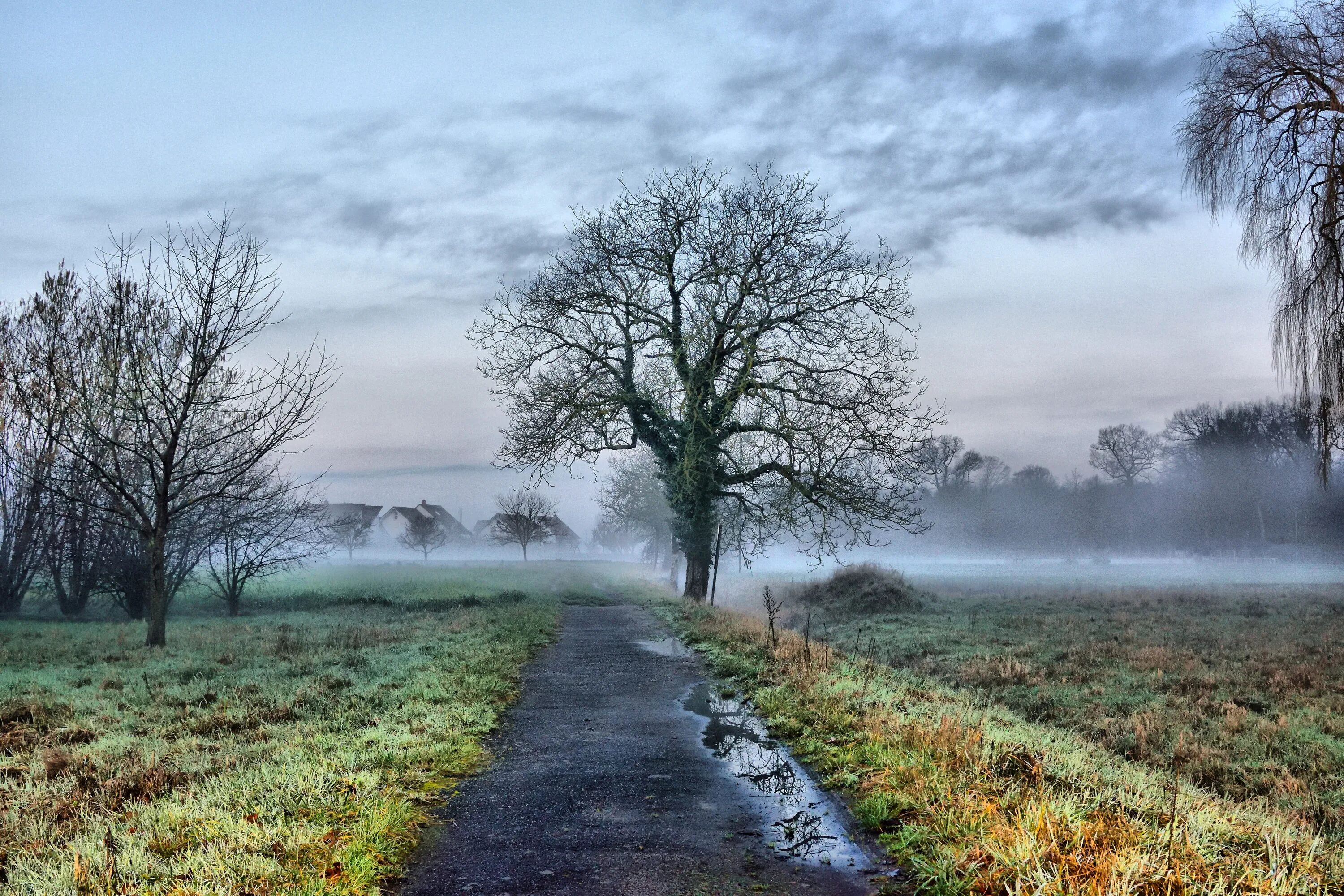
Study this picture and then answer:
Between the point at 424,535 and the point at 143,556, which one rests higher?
the point at 143,556

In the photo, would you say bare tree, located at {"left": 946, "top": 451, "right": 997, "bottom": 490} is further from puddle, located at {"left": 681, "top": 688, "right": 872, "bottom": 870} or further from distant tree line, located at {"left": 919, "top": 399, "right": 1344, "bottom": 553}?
puddle, located at {"left": 681, "top": 688, "right": 872, "bottom": 870}

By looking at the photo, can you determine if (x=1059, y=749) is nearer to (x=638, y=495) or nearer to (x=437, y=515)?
(x=638, y=495)

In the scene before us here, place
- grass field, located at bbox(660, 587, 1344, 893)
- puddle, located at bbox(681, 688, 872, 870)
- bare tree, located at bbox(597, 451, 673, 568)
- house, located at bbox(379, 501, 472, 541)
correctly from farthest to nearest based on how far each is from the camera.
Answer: house, located at bbox(379, 501, 472, 541) → bare tree, located at bbox(597, 451, 673, 568) → puddle, located at bbox(681, 688, 872, 870) → grass field, located at bbox(660, 587, 1344, 893)

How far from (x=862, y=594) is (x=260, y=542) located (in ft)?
66.0

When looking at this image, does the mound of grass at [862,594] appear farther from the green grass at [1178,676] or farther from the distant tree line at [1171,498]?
the distant tree line at [1171,498]

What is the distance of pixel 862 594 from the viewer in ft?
84.3

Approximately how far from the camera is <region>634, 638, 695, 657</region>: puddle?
520 inches

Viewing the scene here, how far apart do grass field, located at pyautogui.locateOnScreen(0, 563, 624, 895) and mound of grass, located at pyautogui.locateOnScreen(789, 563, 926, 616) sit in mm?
12319

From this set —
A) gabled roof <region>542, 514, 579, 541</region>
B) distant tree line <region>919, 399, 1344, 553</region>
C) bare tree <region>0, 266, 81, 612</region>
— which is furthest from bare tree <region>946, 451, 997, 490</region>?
bare tree <region>0, 266, 81, 612</region>

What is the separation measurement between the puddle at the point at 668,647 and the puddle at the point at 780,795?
446 centimetres

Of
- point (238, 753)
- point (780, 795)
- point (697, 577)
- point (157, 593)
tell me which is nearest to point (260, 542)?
point (157, 593)

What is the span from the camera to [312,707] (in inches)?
334

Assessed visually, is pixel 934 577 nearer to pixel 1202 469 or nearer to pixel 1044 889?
pixel 1202 469

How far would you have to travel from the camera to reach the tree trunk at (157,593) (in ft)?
49.2
